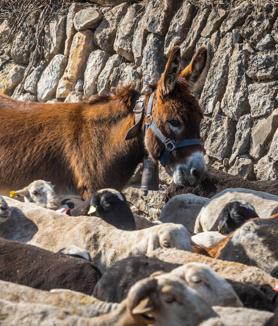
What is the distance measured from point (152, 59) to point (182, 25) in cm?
64

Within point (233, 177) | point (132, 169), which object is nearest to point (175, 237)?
point (132, 169)

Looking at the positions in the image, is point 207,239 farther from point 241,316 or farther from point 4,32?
point 4,32

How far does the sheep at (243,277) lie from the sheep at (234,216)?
1.99 m

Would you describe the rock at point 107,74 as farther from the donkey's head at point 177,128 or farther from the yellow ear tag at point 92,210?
the yellow ear tag at point 92,210

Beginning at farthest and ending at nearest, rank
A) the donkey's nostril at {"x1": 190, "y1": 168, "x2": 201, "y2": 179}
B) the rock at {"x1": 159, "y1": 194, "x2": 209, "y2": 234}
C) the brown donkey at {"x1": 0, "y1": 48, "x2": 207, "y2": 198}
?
the rock at {"x1": 159, "y1": 194, "x2": 209, "y2": 234} < the brown donkey at {"x1": 0, "y1": 48, "x2": 207, "y2": 198} < the donkey's nostril at {"x1": 190, "y1": 168, "x2": 201, "y2": 179}

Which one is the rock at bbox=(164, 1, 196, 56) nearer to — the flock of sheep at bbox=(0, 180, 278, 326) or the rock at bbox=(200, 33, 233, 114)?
the rock at bbox=(200, 33, 233, 114)

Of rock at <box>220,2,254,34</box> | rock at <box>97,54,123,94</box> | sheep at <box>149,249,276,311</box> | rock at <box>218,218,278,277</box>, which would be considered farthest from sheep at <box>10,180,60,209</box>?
rock at <box>97,54,123,94</box>

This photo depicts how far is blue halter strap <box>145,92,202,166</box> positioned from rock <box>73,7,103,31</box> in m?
6.81

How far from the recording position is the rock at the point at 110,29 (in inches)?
665

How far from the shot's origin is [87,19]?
17250mm

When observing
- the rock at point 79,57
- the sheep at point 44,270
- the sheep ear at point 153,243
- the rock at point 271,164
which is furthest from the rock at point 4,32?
the sheep at point 44,270

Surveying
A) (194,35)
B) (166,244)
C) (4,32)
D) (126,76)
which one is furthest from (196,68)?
(4,32)

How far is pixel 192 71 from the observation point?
423 inches

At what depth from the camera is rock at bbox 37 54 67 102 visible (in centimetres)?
1758
